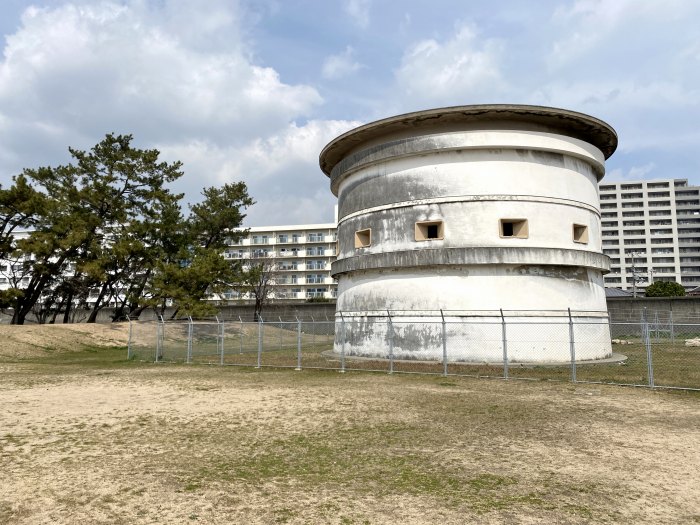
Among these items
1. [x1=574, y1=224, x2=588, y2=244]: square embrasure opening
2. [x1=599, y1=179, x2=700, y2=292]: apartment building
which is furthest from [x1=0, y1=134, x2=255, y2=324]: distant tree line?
[x1=599, y1=179, x2=700, y2=292]: apartment building

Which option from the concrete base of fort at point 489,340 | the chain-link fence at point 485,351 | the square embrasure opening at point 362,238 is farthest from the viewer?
the square embrasure opening at point 362,238

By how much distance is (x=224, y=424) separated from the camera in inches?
405

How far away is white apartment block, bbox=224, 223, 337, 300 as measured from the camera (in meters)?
89.6

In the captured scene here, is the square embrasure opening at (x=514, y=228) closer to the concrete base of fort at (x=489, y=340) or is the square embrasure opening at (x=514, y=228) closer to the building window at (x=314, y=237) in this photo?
the concrete base of fort at (x=489, y=340)

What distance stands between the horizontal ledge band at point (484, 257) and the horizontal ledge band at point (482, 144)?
4284mm

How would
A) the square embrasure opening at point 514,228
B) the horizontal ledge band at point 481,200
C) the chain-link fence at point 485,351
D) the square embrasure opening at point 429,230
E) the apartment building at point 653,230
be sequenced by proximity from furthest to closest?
1. the apartment building at point 653,230
2. the square embrasure opening at point 429,230
3. the horizontal ledge band at point 481,200
4. the square embrasure opening at point 514,228
5. the chain-link fence at point 485,351

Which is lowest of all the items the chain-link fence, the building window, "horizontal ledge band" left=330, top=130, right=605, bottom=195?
the chain-link fence

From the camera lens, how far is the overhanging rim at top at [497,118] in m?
21.1

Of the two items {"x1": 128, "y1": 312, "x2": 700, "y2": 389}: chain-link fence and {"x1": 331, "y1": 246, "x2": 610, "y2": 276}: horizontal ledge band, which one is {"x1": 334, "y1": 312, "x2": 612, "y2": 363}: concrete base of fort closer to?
{"x1": 128, "y1": 312, "x2": 700, "y2": 389}: chain-link fence

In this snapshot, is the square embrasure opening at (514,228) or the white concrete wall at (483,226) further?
the square embrasure opening at (514,228)

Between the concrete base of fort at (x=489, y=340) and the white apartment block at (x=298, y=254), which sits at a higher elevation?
the white apartment block at (x=298, y=254)

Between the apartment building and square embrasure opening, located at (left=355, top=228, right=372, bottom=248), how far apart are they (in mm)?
111635

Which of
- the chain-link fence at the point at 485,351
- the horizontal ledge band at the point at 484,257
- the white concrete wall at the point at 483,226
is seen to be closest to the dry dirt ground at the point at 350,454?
the chain-link fence at the point at 485,351

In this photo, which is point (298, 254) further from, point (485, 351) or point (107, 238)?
point (485, 351)
